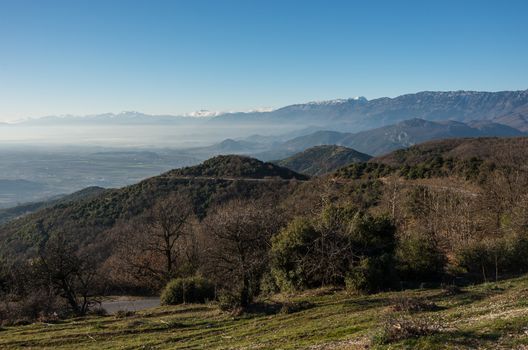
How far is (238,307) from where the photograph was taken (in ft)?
59.9

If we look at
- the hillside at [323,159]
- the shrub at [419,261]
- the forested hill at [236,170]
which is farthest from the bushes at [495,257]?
the hillside at [323,159]

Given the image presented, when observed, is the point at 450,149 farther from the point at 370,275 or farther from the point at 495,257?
the point at 370,275

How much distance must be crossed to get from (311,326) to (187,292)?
433 inches

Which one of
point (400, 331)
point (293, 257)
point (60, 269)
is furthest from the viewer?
point (60, 269)

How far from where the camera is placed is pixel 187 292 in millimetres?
23312

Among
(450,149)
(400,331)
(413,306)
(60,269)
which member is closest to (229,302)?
(413,306)

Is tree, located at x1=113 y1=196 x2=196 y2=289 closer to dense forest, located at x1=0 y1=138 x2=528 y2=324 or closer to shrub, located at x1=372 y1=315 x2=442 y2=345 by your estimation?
dense forest, located at x1=0 y1=138 x2=528 y2=324

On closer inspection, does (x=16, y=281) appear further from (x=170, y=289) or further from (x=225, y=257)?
(x=225, y=257)

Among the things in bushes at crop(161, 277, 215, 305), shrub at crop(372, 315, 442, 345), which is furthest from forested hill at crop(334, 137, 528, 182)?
shrub at crop(372, 315, 442, 345)

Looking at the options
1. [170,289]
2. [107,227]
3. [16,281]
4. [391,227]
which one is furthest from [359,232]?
[107,227]

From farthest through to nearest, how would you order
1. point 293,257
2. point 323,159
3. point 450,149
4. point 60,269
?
1. point 323,159
2. point 450,149
3. point 60,269
4. point 293,257

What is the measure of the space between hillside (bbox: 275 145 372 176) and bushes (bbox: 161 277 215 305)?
4897 inches

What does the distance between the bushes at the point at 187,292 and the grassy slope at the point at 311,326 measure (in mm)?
1867

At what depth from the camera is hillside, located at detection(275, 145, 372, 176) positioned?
152 m
